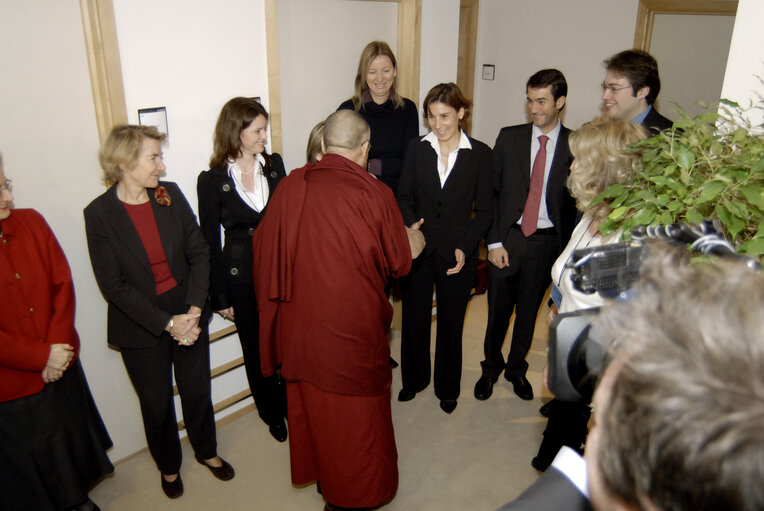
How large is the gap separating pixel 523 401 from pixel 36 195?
2672mm

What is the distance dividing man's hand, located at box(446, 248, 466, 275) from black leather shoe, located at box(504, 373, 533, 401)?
847 mm

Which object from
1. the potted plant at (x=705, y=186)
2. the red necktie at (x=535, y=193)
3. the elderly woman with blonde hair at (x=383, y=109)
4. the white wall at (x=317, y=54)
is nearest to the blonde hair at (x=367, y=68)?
the elderly woman with blonde hair at (x=383, y=109)

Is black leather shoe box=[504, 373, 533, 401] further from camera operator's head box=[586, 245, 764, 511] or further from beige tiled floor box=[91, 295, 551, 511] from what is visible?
camera operator's head box=[586, 245, 764, 511]

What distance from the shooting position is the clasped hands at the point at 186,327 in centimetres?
242

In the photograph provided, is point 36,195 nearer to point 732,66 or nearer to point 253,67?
point 253,67

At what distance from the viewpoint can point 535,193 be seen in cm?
300

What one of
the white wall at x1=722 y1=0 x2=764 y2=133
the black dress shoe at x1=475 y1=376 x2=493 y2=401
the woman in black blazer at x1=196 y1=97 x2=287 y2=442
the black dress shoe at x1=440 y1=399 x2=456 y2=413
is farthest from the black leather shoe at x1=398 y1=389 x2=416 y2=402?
the white wall at x1=722 y1=0 x2=764 y2=133

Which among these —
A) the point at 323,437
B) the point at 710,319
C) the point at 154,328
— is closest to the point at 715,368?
the point at 710,319

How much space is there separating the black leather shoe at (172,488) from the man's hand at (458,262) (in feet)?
5.41

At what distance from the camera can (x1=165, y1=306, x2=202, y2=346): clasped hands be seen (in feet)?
7.94

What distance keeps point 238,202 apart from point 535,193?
152 cm

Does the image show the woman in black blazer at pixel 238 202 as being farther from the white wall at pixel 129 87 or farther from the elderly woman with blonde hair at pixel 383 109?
the elderly woman with blonde hair at pixel 383 109

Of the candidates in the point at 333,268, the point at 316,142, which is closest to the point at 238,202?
the point at 316,142

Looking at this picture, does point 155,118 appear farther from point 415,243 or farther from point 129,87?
point 415,243
